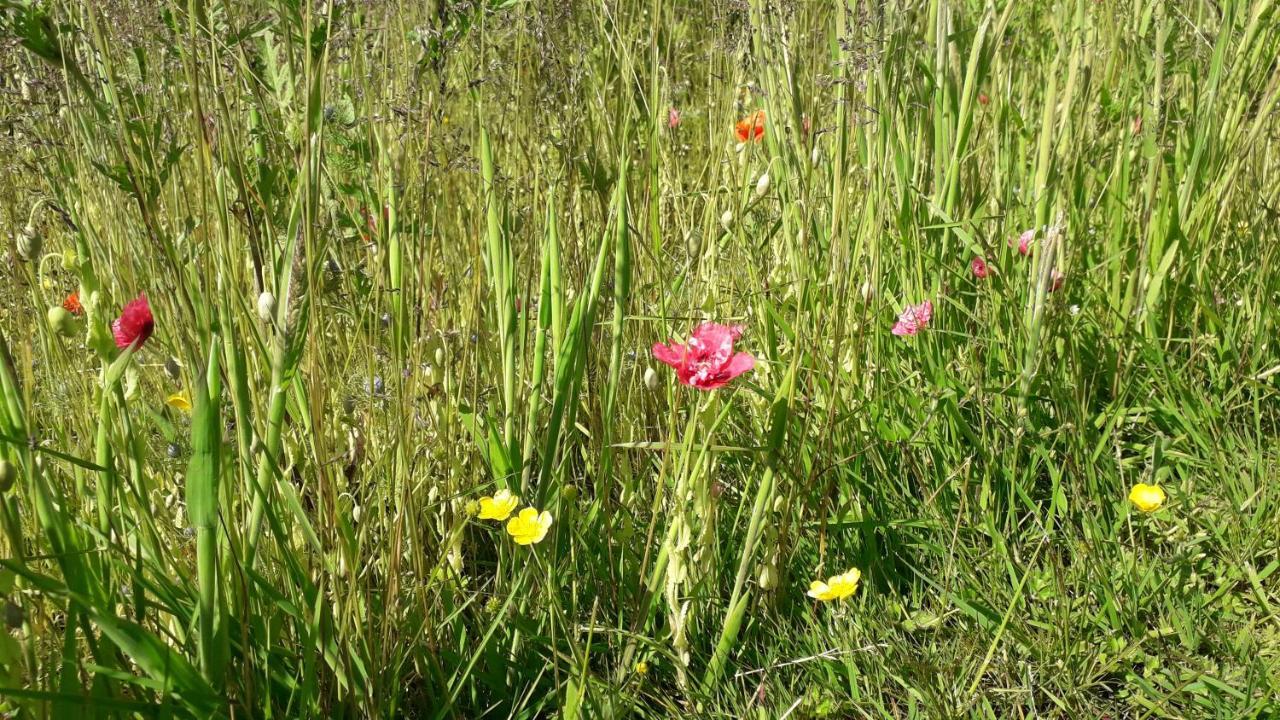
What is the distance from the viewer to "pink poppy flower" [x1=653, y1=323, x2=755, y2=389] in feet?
3.61

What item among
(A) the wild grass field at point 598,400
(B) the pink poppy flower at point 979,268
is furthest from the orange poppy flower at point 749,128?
(B) the pink poppy flower at point 979,268

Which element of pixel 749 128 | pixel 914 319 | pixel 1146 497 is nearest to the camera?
pixel 1146 497

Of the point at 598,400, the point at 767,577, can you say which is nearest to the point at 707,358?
the point at 767,577

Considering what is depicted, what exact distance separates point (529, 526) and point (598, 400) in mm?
399

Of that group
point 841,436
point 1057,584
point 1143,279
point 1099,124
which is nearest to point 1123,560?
point 1057,584

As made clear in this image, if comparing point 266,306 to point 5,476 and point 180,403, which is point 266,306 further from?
point 180,403

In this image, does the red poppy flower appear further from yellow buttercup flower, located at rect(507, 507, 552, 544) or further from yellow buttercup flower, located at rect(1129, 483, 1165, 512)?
yellow buttercup flower, located at rect(1129, 483, 1165, 512)

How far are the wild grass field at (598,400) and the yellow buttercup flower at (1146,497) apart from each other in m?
0.03

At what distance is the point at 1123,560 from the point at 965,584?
0.60 ft

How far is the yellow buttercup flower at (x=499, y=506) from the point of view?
1197 millimetres

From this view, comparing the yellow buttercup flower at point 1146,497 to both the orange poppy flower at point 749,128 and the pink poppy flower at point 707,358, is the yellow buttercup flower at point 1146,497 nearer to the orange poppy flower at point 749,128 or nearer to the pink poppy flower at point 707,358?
the pink poppy flower at point 707,358

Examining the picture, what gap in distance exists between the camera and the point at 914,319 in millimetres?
1528

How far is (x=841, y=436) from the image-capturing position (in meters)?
1.46

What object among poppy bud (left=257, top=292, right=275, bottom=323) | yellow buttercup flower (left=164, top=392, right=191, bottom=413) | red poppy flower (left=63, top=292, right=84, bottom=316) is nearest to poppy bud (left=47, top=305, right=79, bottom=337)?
poppy bud (left=257, top=292, right=275, bottom=323)
